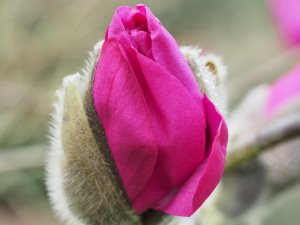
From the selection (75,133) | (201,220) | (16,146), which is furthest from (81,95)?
(16,146)

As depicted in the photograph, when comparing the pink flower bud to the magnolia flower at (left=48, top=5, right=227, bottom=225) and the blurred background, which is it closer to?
the magnolia flower at (left=48, top=5, right=227, bottom=225)

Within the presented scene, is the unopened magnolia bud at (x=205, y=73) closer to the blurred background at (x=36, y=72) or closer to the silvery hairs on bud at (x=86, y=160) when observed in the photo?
the silvery hairs on bud at (x=86, y=160)

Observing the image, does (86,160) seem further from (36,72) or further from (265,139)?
(36,72)

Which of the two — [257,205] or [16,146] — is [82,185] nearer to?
[257,205]

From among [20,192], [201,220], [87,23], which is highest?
[87,23]

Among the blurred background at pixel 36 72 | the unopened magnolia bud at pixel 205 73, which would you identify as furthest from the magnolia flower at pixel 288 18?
the unopened magnolia bud at pixel 205 73

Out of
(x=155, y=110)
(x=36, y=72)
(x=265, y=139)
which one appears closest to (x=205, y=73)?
(x=155, y=110)
